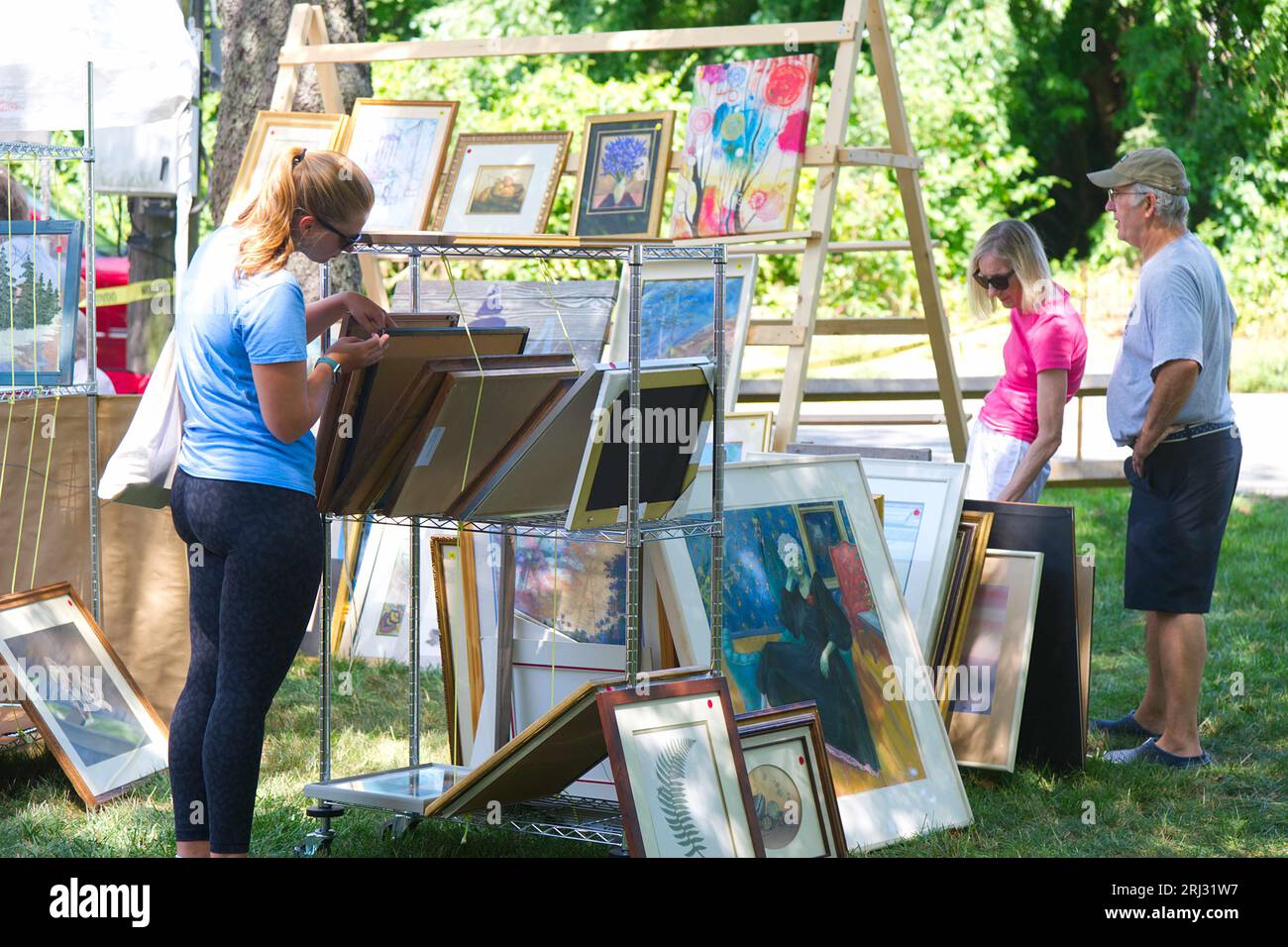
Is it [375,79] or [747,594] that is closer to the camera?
[747,594]

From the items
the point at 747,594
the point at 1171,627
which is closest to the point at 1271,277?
the point at 1171,627

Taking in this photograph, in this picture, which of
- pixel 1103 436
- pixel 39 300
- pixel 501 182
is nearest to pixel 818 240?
pixel 501 182

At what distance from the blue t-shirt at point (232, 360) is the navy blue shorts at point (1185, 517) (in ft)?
7.96

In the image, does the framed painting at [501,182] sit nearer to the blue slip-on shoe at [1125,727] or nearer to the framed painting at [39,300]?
the framed painting at [39,300]

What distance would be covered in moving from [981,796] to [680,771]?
4.04 feet

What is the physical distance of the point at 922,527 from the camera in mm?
4156

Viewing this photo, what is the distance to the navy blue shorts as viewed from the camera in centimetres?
407

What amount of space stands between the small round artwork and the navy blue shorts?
1456 mm

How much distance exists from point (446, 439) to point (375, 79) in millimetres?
13023

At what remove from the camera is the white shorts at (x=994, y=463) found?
4.33 m

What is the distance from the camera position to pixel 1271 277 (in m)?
14.8

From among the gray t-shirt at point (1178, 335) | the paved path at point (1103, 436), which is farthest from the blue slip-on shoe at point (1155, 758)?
the paved path at point (1103, 436)

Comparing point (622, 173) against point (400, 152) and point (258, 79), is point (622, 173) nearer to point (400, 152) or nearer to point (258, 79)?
point (400, 152)

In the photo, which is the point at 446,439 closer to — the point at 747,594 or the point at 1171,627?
the point at 747,594
